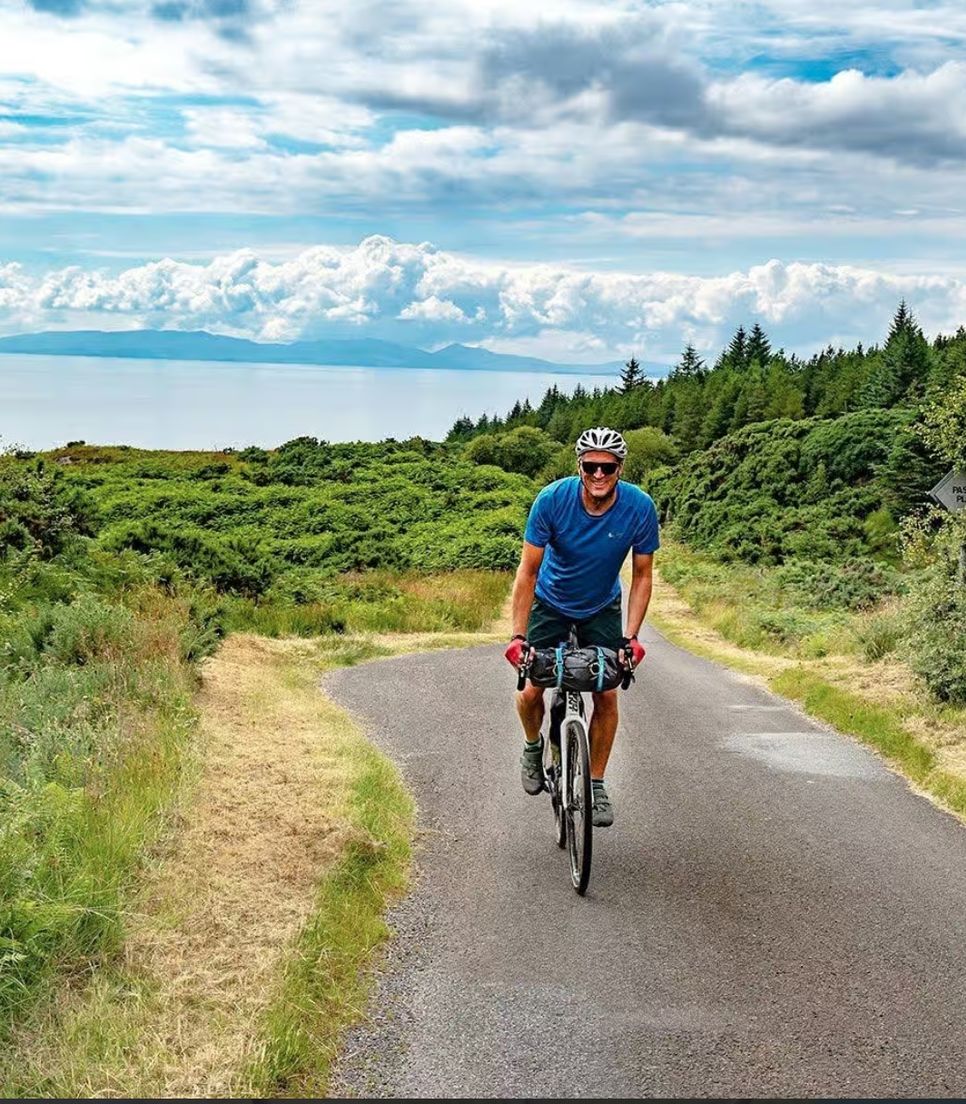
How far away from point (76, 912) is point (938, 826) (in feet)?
19.4

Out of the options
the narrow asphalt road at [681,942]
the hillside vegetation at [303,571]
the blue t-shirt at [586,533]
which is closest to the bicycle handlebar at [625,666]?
the blue t-shirt at [586,533]

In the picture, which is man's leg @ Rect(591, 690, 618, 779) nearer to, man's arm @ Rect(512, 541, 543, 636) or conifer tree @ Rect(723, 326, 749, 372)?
man's arm @ Rect(512, 541, 543, 636)

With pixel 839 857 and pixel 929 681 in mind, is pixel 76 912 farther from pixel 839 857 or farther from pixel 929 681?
pixel 929 681

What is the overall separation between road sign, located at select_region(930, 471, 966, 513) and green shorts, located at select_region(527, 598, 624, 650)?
882 cm

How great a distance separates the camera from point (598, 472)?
666 centimetres

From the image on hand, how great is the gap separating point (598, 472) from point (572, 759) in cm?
173

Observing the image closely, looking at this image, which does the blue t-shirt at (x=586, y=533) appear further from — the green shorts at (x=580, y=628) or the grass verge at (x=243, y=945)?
the grass verge at (x=243, y=945)

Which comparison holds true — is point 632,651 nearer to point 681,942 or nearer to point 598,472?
point 598,472

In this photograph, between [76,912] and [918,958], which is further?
[918,958]

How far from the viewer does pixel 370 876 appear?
6770mm

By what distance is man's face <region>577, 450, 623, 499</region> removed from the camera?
21.8ft

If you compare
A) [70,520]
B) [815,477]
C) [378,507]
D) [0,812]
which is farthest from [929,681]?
[378,507]

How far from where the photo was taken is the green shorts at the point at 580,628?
7109mm

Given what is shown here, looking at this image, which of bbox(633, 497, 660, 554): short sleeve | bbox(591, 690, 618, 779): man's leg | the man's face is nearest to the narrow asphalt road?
bbox(591, 690, 618, 779): man's leg
